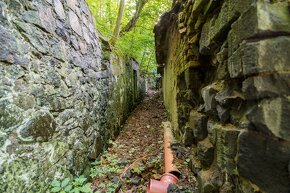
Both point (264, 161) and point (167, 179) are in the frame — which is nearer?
point (264, 161)

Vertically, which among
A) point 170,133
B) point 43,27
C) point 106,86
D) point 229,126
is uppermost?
point 43,27

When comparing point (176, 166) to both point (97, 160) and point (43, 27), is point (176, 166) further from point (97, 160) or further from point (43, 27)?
point (43, 27)

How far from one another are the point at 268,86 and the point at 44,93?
1820 millimetres

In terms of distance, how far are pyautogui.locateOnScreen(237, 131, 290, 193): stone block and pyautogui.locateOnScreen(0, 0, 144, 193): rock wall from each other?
1521 mm

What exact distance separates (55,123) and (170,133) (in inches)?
89.7

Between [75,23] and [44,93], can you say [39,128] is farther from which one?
[75,23]

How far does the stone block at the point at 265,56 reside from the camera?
93 centimetres

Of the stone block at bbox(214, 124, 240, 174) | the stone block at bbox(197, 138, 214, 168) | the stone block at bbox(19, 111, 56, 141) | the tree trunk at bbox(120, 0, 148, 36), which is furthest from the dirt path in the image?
the tree trunk at bbox(120, 0, 148, 36)

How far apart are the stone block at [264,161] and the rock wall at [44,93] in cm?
152

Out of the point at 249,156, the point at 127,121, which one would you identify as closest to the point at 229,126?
the point at 249,156

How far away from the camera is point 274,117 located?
932 mm

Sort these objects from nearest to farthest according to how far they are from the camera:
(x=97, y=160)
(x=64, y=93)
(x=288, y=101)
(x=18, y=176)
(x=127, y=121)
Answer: (x=288, y=101), (x=18, y=176), (x=64, y=93), (x=97, y=160), (x=127, y=121)

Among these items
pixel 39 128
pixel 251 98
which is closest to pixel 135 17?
pixel 39 128

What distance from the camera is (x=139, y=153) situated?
3.75 meters
